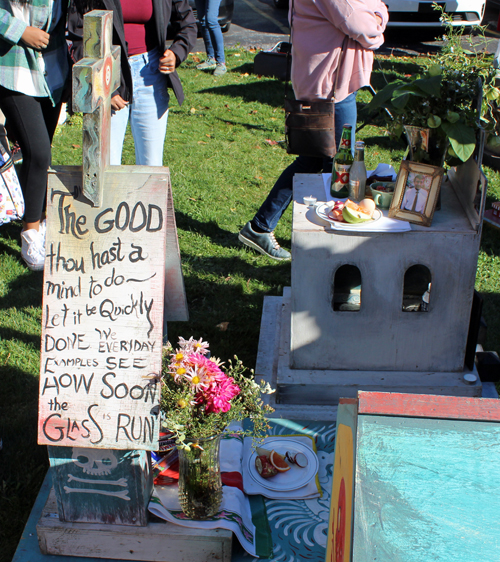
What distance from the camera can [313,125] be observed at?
3.27 meters

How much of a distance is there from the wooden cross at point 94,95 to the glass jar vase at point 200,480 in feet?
2.69

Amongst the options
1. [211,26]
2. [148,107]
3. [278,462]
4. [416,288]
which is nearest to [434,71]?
[416,288]

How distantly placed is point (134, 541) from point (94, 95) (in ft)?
4.49

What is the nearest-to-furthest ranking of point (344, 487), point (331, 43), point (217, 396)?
point (344, 487)
point (217, 396)
point (331, 43)

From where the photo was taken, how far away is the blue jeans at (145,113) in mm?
3039

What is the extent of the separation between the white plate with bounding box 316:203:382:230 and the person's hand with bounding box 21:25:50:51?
180cm

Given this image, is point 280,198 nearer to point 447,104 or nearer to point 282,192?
point 282,192

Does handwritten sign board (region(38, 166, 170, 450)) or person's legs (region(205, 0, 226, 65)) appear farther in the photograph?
person's legs (region(205, 0, 226, 65))

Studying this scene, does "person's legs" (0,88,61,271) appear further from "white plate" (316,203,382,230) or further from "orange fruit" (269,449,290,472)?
"orange fruit" (269,449,290,472)

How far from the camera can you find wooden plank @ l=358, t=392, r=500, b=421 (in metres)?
1.12

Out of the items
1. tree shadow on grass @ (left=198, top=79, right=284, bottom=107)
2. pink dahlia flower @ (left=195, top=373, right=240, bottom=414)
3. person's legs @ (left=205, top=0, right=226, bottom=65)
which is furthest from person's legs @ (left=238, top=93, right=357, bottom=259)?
person's legs @ (left=205, top=0, right=226, bottom=65)

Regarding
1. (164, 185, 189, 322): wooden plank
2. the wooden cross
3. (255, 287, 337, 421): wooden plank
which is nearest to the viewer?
the wooden cross

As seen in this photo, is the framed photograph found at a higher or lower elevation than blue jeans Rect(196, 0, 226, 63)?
lower

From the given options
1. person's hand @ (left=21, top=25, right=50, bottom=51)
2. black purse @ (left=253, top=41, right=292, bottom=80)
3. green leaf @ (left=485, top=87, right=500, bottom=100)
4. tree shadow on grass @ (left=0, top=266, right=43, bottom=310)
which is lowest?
tree shadow on grass @ (left=0, top=266, right=43, bottom=310)
